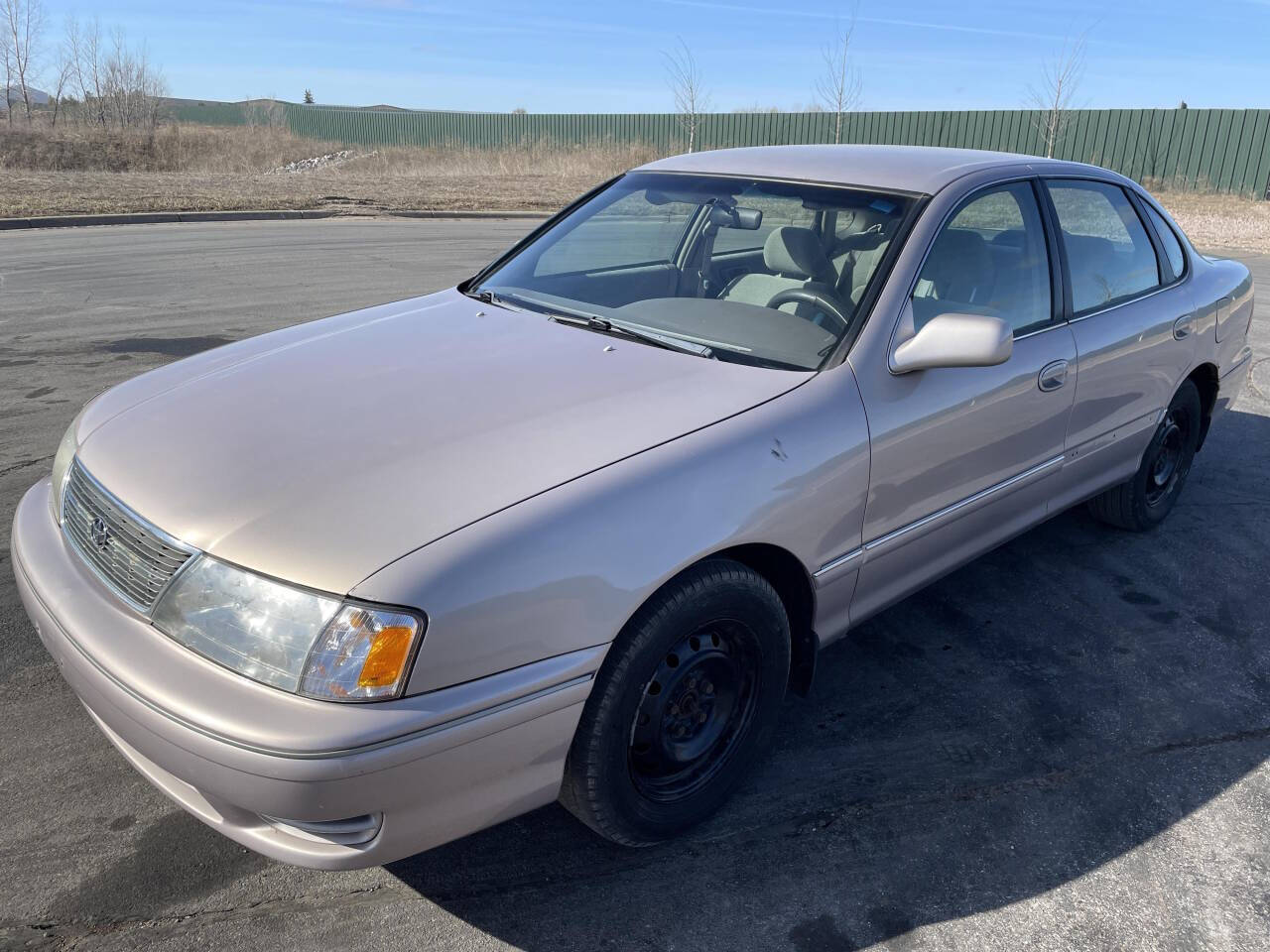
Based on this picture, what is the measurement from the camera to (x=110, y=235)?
45.7 feet

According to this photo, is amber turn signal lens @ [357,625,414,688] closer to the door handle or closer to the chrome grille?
the chrome grille

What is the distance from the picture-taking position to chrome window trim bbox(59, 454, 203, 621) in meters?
2.10

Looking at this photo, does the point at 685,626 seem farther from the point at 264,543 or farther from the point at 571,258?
the point at 571,258

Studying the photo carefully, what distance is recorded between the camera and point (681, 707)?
2.53 m

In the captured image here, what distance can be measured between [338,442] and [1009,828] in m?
2.03

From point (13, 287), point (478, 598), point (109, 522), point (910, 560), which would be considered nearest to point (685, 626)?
point (478, 598)

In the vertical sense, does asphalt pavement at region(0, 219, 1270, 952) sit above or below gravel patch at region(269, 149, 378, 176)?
below

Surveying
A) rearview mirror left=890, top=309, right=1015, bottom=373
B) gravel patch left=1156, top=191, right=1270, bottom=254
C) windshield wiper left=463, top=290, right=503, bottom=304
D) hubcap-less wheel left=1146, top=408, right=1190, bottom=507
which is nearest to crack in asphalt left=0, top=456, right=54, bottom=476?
windshield wiper left=463, top=290, right=503, bottom=304

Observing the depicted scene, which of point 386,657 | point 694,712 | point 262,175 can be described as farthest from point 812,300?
point 262,175

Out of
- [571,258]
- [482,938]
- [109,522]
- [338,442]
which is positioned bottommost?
[482,938]

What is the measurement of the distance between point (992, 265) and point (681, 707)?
6.50ft

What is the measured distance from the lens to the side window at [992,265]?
3213mm

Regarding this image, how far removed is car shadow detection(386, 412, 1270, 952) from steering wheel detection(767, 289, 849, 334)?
1.25 m

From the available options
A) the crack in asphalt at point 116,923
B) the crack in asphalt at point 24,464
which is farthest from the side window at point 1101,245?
the crack in asphalt at point 24,464
